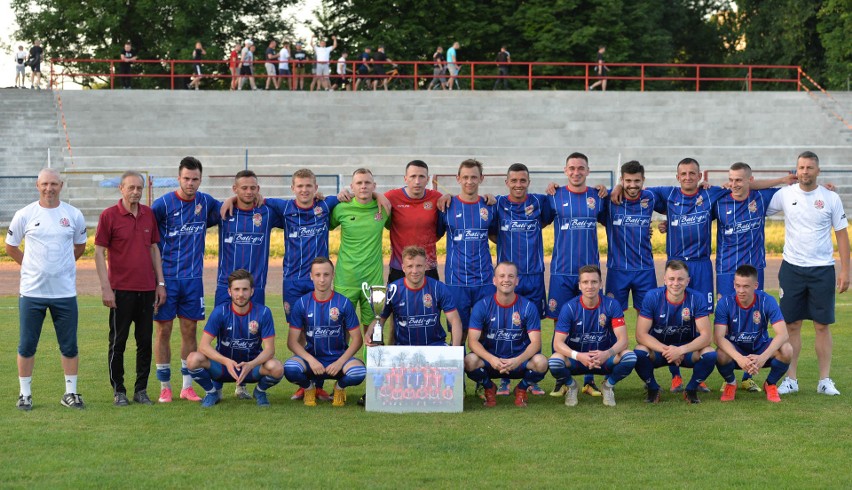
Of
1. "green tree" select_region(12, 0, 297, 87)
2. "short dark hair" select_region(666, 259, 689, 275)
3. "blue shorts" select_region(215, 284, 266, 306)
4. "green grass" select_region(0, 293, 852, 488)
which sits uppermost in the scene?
"green tree" select_region(12, 0, 297, 87)

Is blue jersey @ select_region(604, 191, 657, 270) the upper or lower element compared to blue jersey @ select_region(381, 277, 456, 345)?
upper

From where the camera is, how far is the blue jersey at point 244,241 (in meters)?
9.18

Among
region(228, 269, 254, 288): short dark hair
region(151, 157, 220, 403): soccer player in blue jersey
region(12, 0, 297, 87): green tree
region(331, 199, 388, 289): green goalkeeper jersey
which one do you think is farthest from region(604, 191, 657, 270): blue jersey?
region(12, 0, 297, 87): green tree

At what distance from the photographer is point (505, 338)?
8.80m

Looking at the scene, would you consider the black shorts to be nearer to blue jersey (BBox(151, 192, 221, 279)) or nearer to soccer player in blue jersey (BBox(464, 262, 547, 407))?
soccer player in blue jersey (BBox(464, 262, 547, 407))

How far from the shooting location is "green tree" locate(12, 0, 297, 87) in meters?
41.8

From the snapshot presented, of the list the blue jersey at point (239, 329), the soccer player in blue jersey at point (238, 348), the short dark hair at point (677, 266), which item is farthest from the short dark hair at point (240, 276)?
the short dark hair at point (677, 266)

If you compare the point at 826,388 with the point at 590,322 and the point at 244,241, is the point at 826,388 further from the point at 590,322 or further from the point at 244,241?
the point at 244,241

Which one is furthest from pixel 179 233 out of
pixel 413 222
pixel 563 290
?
pixel 563 290

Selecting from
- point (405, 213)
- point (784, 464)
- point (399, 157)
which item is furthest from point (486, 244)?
point (399, 157)

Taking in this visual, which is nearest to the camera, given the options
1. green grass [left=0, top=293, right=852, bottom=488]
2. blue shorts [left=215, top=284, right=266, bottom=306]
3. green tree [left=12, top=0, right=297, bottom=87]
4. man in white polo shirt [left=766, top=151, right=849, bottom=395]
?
green grass [left=0, top=293, right=852, bottom=488]

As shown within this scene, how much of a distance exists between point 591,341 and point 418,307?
1.47 meters

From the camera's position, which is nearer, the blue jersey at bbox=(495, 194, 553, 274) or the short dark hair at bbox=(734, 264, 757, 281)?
the short dark hair at bbox=(734, 264, 757, 281)

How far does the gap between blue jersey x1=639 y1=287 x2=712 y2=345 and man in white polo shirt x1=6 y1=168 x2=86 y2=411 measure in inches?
183
